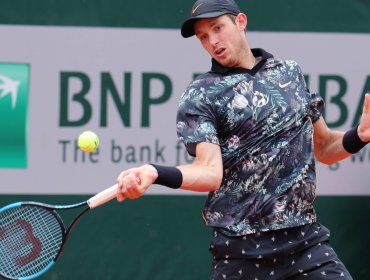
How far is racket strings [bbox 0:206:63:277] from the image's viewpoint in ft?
14.4

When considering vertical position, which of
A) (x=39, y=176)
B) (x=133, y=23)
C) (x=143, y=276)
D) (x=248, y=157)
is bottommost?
(x=143, y=276)

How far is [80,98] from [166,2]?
0.68 m

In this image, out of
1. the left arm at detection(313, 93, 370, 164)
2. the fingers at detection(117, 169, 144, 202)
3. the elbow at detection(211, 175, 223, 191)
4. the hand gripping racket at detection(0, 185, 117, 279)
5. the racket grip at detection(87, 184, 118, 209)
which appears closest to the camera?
the fingers at detection(117, 169, 144, 202)

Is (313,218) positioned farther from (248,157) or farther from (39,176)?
→ (39,176)

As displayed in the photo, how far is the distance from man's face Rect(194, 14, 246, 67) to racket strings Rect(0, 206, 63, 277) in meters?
0.91

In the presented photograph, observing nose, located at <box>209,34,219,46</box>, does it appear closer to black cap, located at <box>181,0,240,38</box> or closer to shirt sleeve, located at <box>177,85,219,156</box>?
black cap, located at <box>181,0,240,38</box>

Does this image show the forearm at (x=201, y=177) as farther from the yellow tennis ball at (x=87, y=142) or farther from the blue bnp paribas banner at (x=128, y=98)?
the blue bnp paribas banner at (x=128, y=98)

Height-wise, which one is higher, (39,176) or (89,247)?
(39,176)

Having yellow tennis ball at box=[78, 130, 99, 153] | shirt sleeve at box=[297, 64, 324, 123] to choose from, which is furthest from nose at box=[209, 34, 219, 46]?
yellow tennis ball at box=[78, 130, 99, 153]

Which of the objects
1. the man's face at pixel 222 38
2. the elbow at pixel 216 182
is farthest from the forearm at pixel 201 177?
the man's face at pixel 222 38

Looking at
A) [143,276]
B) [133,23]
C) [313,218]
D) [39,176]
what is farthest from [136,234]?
[313,218]

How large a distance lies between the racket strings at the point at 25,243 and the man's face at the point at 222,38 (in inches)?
35.8

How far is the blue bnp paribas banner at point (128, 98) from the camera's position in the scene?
5777 mm

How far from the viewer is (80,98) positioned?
579 cm
